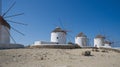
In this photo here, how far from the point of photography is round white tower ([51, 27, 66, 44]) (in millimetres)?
42719

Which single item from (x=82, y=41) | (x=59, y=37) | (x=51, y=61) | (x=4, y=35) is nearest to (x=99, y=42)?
(x=82, y=41)

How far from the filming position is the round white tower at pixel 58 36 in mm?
42719

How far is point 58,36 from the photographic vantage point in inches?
1690

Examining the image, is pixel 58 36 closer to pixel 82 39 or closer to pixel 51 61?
pixel 82 39

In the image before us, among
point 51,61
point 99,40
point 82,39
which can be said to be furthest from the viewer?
point 99,40

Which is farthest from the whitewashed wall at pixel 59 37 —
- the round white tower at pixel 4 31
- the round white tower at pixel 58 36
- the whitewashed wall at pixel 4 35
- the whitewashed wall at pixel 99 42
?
the whitewashed wall at pixel 99 42

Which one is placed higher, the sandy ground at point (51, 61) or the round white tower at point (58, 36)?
the round white tower at point (58, 36)

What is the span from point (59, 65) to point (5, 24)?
1963cm

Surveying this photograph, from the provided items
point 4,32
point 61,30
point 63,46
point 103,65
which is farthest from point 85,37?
point 103,65

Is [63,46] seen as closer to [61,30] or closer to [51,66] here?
[61,30]

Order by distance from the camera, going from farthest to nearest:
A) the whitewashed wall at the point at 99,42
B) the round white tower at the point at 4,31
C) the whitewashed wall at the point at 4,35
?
the whitewashed wall at the point at 99,42, the whitewashed wall at the point at 4,35, the round white tower at the point at 4,31

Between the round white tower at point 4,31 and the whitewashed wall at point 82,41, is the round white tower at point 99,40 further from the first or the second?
the round white tower at point 4,31

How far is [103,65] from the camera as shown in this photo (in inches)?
555

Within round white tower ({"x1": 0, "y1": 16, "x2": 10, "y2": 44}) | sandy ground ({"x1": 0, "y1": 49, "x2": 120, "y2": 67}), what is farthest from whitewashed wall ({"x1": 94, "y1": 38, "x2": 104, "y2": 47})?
sandy ground ({"x1": 0, "y1": 49, "x2": 120, "y2": 67})
